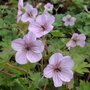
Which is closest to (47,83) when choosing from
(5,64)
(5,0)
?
(5,64)

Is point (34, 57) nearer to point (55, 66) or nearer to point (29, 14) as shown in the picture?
Result: point (55, 66)

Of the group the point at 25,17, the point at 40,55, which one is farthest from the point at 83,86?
the point at 25,17

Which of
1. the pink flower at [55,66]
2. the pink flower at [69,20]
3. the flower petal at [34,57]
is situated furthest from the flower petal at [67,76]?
the pink flower at [69,20]

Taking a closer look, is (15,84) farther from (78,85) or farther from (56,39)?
(56,39)

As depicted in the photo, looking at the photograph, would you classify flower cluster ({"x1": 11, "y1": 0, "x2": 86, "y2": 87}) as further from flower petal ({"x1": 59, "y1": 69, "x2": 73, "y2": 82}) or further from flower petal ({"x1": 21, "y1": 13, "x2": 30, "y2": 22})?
flower petal ({"x1": 21, "y1": 13, "x2": 30, "y2": 22})

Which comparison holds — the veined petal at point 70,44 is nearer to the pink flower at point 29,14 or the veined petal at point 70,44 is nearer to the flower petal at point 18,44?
the pink flower at point 29,14
